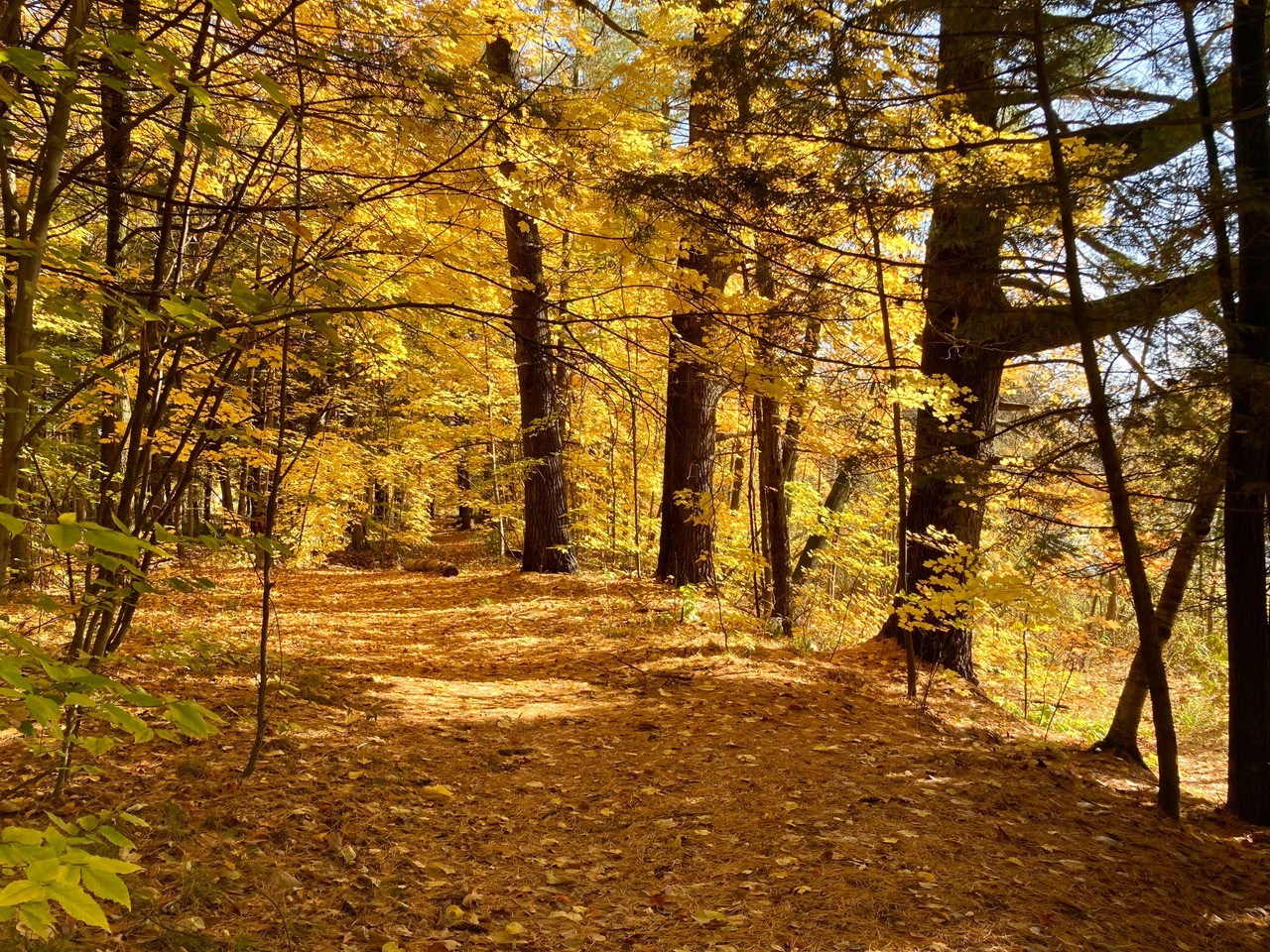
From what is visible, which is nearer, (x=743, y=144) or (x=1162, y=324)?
(x=1162, y=324)

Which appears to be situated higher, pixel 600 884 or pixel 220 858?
pixel 220 858

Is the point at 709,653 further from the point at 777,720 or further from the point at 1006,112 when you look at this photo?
the point at 1006,112

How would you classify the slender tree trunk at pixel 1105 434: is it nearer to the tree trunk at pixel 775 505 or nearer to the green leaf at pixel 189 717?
the tree trunk at pixel 775 505

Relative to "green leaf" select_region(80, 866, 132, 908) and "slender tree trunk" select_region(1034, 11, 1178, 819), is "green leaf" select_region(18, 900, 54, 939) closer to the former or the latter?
"green leaf" select_region(80, 866, 132, 908)

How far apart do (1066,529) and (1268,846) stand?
2.14 m

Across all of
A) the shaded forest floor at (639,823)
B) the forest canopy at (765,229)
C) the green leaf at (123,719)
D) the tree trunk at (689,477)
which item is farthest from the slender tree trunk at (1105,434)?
the green leaf at (123,719)

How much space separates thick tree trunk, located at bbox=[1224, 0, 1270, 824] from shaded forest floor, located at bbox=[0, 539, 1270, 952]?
528mm

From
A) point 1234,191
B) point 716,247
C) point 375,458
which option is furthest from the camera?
point 375,458

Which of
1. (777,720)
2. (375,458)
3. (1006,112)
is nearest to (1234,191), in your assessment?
(1006,112)

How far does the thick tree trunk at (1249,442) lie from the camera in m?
4.12

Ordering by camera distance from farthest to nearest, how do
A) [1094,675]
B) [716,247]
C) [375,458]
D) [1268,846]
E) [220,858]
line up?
1. [1094,675]
2. [375,458]
3. [716,247]
4. [1268,846]
5. [220,858]

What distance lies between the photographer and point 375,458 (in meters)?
12.5

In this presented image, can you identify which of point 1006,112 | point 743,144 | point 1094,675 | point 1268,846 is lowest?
point 1094,675

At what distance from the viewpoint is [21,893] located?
44.9 inches
